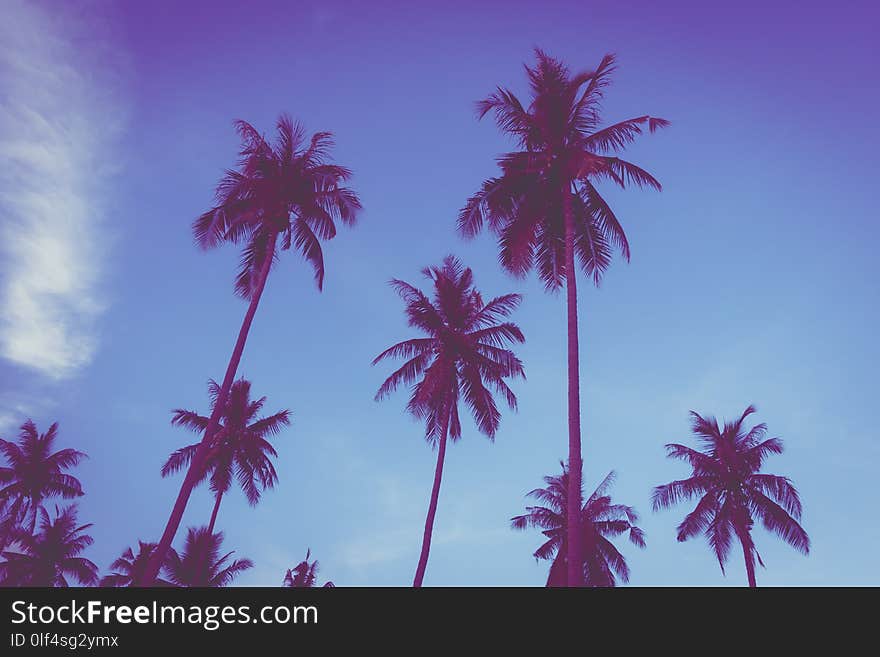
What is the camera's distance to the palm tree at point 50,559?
38.8m

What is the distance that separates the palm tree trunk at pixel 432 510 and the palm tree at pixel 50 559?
104ft

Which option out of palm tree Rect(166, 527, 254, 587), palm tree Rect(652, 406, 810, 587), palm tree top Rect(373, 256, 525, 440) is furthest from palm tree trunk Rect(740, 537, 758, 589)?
palm tree Rect(166, 527, 254, 587)

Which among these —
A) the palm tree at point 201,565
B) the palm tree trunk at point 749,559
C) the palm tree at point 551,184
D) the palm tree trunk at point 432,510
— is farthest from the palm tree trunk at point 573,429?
the palm tree at point 201,565

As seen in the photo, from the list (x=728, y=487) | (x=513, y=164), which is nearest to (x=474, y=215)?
(x=513, y=164)

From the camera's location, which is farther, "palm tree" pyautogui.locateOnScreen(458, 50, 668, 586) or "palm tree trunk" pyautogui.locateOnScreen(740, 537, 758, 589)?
"palm tree trunk" pyautogui.locateOnScreen(740, 537, 758, 589)

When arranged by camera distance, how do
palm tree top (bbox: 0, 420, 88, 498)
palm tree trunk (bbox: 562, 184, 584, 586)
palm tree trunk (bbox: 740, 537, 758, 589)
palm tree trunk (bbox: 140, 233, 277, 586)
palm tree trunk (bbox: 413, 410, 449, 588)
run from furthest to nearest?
palm tree top (bbox: 0, 420, 88, 498) < palm tree trunk (bbox: 740, 537, 758, 589) < palm tree trunk (bbox: 413, 410, 449, 588) < palm tree trunk (bbox: 140, 233, 277, 586) < palm tree trunk (bbox: 562, 184, 584, 586)

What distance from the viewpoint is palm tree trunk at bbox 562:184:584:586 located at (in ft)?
37.9

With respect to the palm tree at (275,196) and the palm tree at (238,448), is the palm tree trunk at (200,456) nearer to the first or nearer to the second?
the palm tree at (275,196)

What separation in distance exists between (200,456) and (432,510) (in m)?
8.93

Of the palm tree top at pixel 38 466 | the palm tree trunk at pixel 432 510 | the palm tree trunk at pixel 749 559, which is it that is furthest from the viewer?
the palm tree top at pixel 38 466

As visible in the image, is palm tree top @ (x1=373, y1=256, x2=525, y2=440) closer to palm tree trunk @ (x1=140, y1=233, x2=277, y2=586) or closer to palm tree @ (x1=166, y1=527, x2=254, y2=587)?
palm tree trunk @ (x1=140, y1=233, x2=277, y2=586)

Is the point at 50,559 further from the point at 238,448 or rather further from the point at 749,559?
the point at 749,559

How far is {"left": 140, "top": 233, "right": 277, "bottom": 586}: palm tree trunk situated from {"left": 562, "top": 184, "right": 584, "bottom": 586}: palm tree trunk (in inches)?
377

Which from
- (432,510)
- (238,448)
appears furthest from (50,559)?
(432,510)
